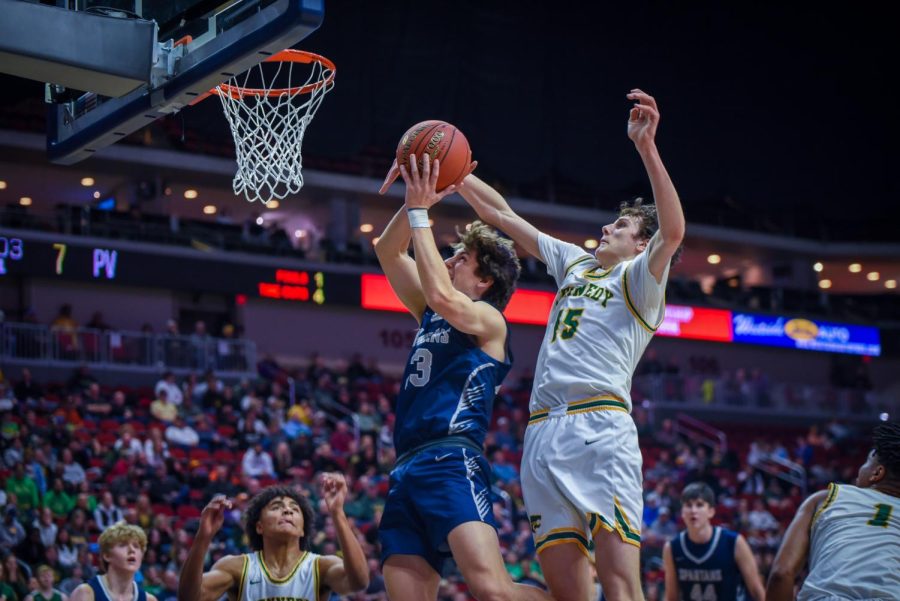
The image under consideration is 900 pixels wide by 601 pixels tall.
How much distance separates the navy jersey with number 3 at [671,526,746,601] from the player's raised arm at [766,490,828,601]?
382 centimetres

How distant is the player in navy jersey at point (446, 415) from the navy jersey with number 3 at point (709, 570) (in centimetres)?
325

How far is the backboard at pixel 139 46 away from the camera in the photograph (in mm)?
5688

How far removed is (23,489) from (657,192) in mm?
10925

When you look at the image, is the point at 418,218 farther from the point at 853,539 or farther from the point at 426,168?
the point at 853,539

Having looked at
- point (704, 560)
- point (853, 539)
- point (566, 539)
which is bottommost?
point (704, 560)

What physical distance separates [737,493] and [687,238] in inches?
449

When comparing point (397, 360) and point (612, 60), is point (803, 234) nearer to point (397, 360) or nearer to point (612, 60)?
point (612, 60)

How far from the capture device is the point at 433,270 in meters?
5.14

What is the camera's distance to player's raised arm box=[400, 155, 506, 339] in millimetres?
5148

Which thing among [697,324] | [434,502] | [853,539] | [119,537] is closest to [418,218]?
[434,502]

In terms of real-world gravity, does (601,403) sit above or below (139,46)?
below

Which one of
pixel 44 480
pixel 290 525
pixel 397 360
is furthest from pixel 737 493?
pixel 290 525

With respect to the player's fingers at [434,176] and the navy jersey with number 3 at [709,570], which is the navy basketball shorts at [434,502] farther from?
the navy jersey with number 3 at [709,570]

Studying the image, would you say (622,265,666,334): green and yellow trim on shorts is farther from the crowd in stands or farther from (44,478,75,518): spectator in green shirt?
(44,478,75,518): spectator in green shirt
